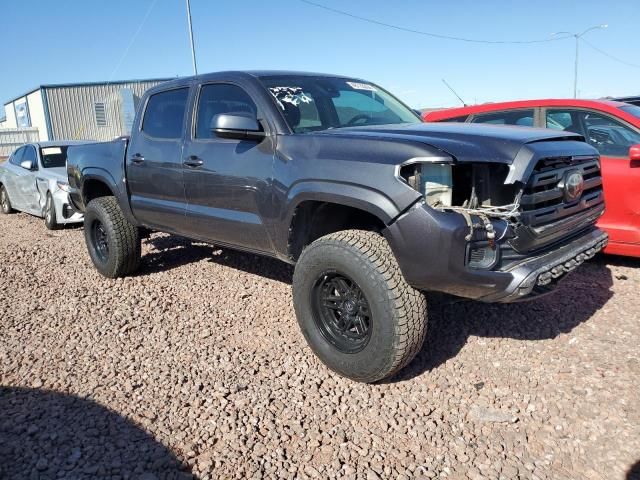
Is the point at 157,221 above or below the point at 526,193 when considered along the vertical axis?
below

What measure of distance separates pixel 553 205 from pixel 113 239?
13.0 feet

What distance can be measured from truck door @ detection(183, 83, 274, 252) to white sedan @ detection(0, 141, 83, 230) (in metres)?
4.77

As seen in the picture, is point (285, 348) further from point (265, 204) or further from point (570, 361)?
point (570, 361)

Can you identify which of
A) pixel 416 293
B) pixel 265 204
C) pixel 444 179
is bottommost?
pixel 416 293

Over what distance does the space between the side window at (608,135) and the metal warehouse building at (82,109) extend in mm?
28008

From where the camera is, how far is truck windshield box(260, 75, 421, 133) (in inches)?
144

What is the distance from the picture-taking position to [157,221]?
4699 millimetres

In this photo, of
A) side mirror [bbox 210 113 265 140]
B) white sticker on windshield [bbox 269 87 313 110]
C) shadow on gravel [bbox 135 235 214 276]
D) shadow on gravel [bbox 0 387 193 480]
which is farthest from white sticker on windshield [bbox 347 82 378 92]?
shadow on gravel [bbox 0 387 193 480]

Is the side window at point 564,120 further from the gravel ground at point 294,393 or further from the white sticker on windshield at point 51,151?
the white sticker on windshield at point 51,151

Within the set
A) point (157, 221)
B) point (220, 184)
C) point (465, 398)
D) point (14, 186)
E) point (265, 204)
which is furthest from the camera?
point (14, 186)

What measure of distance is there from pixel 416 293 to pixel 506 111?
3486mm

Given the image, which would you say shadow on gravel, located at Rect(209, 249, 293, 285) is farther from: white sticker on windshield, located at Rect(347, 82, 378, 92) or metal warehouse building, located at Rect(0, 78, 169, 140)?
metal warehouse building, located at Rect(0, 78, 169, 140)

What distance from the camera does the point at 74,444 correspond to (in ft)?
8.54

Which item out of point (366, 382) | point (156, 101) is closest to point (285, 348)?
point (366, 382)
